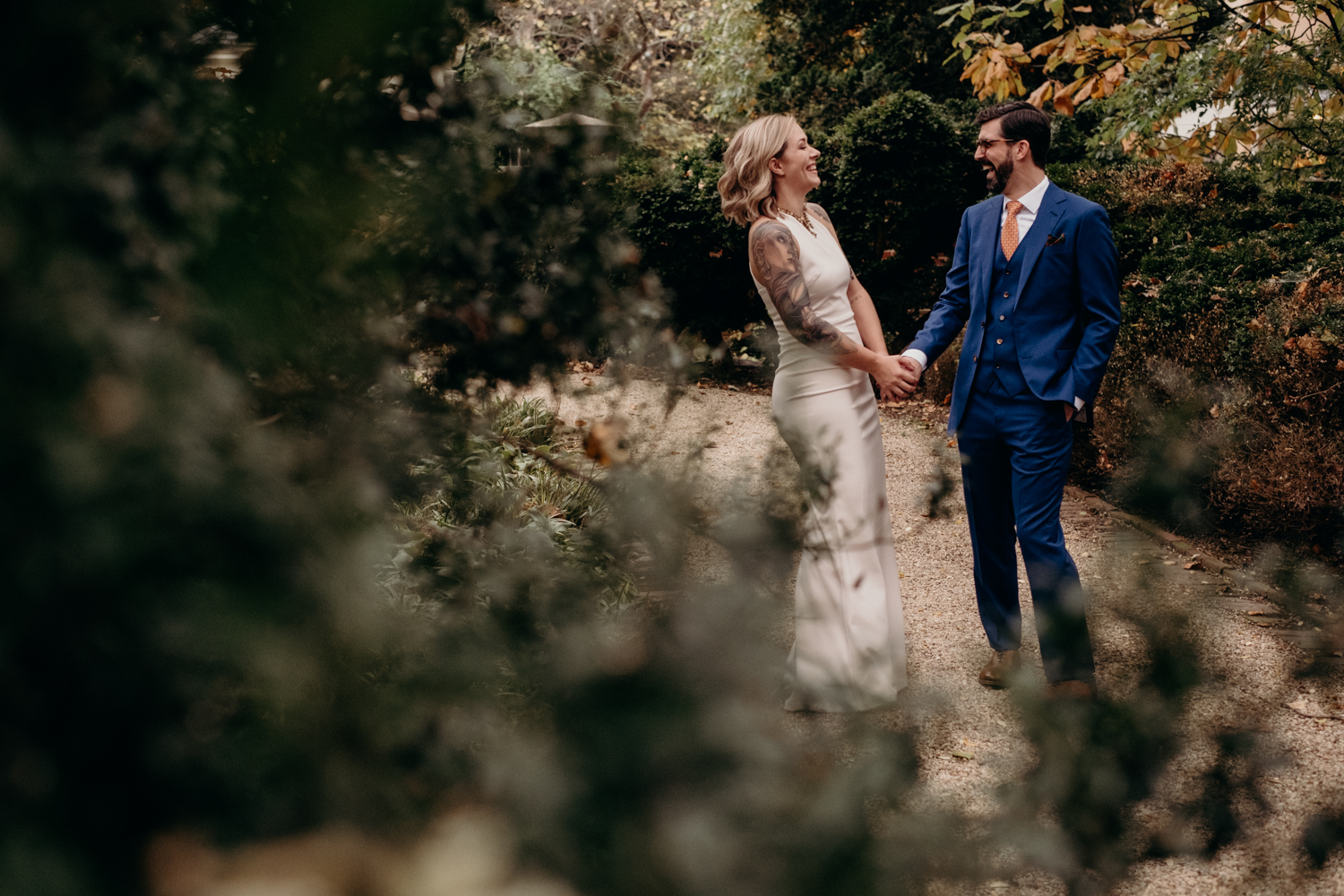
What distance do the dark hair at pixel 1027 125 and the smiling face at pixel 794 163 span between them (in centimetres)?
68

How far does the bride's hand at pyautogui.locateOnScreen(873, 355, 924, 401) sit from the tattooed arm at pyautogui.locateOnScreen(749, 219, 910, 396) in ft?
0.31

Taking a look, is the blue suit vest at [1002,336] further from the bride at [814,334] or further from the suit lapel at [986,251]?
the bride at [814,334]

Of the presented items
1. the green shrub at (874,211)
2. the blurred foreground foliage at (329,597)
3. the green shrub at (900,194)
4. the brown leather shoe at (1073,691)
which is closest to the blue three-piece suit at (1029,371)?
the brown leather shoe at (1073,691)

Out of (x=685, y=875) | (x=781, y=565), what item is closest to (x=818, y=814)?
(x=685, y=875)

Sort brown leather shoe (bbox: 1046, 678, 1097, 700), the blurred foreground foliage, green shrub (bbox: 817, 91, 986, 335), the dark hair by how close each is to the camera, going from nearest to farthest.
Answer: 1. the blurred foreground foliage
2. brown leather shoe (bbox: 1046, 678, 1097, 700)
3. the dark hair
4. green shrub (bbox: 817, 91, 986, 335)

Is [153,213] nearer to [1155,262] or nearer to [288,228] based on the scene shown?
[288,228]

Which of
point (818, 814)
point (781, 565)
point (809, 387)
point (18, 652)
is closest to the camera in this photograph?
point (18, 652)

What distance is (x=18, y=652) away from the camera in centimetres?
52

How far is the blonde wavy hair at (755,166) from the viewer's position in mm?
3375

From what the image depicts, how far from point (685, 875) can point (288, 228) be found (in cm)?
61

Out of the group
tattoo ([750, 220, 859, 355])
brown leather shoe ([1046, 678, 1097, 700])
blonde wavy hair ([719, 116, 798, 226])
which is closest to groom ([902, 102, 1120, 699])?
tattoo ([750, 220, 859, 355])

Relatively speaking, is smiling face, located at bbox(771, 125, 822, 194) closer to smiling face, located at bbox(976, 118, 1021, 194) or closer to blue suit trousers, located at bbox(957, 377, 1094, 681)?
smiling face, located at bbox(976, 118, 1021, 194)

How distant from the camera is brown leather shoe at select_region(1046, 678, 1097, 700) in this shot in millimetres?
972

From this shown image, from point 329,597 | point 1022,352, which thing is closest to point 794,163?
point 1022,352
